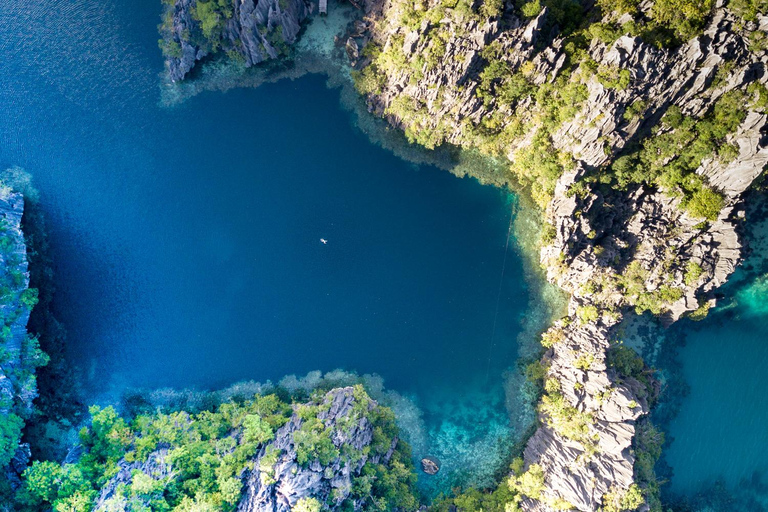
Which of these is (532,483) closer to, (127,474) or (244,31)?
(127,474)

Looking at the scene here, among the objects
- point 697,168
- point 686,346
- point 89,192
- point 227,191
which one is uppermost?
point 89,192

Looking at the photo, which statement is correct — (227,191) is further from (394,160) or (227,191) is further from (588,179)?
(588,179)

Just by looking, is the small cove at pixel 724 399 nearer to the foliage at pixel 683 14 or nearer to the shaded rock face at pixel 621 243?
the shaded rock face at pixel 621 243

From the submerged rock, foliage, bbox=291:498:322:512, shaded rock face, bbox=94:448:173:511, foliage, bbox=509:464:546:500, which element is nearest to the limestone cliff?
foliage, bbox=509:464:546:500

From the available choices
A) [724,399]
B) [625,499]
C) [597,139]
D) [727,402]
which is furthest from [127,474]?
[727,402]

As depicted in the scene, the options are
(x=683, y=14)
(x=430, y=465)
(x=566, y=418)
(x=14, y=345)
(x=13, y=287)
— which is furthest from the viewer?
(x=430, y=465)

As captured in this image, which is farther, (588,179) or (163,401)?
(163,401)

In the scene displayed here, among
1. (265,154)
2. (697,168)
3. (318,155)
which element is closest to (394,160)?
(318,155)

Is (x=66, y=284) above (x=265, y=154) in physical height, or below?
below
